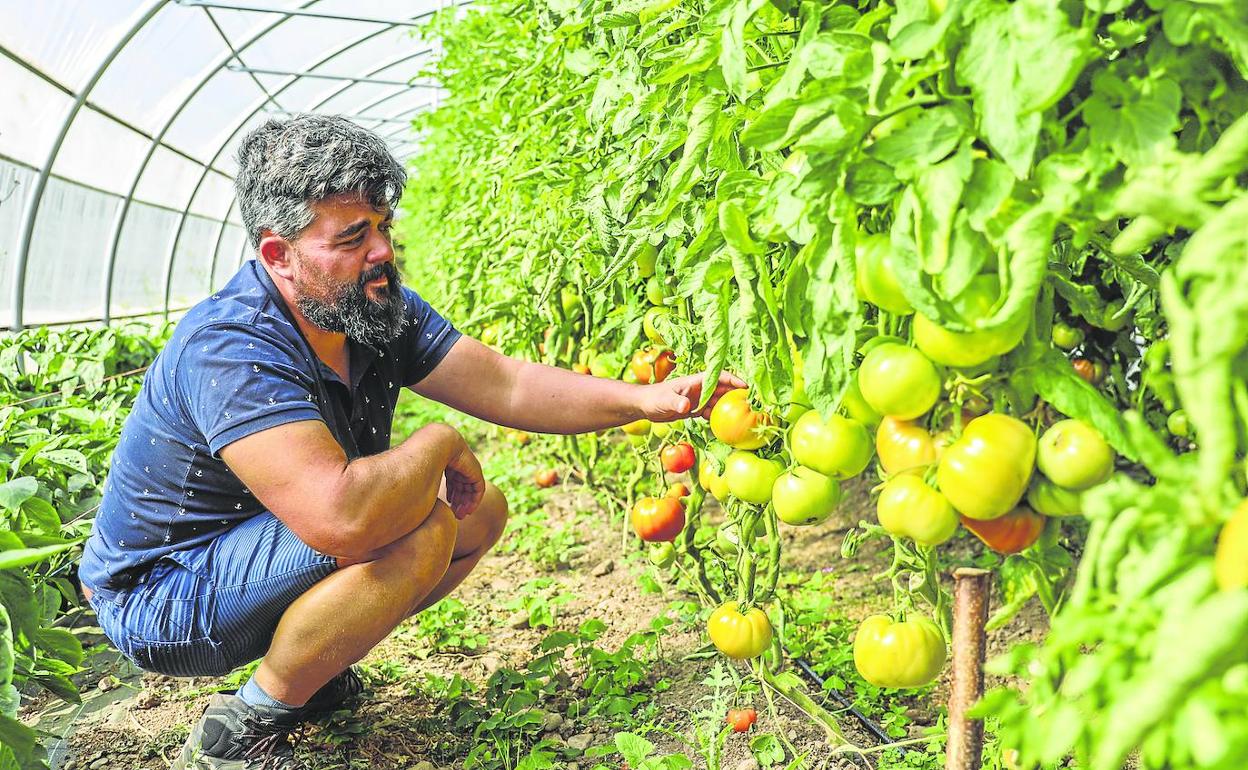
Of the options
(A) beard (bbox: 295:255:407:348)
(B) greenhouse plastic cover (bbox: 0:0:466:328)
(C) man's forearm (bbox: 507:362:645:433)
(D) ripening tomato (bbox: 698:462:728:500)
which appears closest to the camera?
(D) ripening tomato (bbox: 698:462:728:500)

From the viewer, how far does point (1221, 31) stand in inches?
25.6

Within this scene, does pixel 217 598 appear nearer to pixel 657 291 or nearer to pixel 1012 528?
pixel 657 291

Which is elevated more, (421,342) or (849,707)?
(421,342)

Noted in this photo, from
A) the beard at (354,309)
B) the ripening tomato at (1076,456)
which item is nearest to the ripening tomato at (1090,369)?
the ripening tomato at (1076,456)

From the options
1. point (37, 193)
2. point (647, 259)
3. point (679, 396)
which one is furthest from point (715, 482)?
point (37, 193)

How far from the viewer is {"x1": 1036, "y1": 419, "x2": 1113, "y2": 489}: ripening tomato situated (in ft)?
2.84

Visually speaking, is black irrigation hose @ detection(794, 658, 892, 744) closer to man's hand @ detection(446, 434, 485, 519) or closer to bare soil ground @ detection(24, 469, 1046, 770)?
bare soil ground @ detection(24, 469, 1046, 770)

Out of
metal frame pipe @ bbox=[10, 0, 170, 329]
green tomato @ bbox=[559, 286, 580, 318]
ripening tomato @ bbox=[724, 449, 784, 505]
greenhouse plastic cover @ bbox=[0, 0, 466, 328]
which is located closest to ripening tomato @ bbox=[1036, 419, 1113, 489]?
ripening tomato @ bbox=[724, 449, 784, 505]

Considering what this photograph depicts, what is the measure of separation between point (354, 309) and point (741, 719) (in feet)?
3.47

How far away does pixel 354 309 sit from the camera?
73.6 inches

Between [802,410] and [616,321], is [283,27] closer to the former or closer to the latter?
[616,321]

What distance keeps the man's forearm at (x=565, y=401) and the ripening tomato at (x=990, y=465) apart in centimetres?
103

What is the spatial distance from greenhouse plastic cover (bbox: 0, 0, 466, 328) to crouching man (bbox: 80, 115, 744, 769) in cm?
249

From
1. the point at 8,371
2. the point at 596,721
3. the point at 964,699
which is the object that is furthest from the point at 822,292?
the point at 8,371
